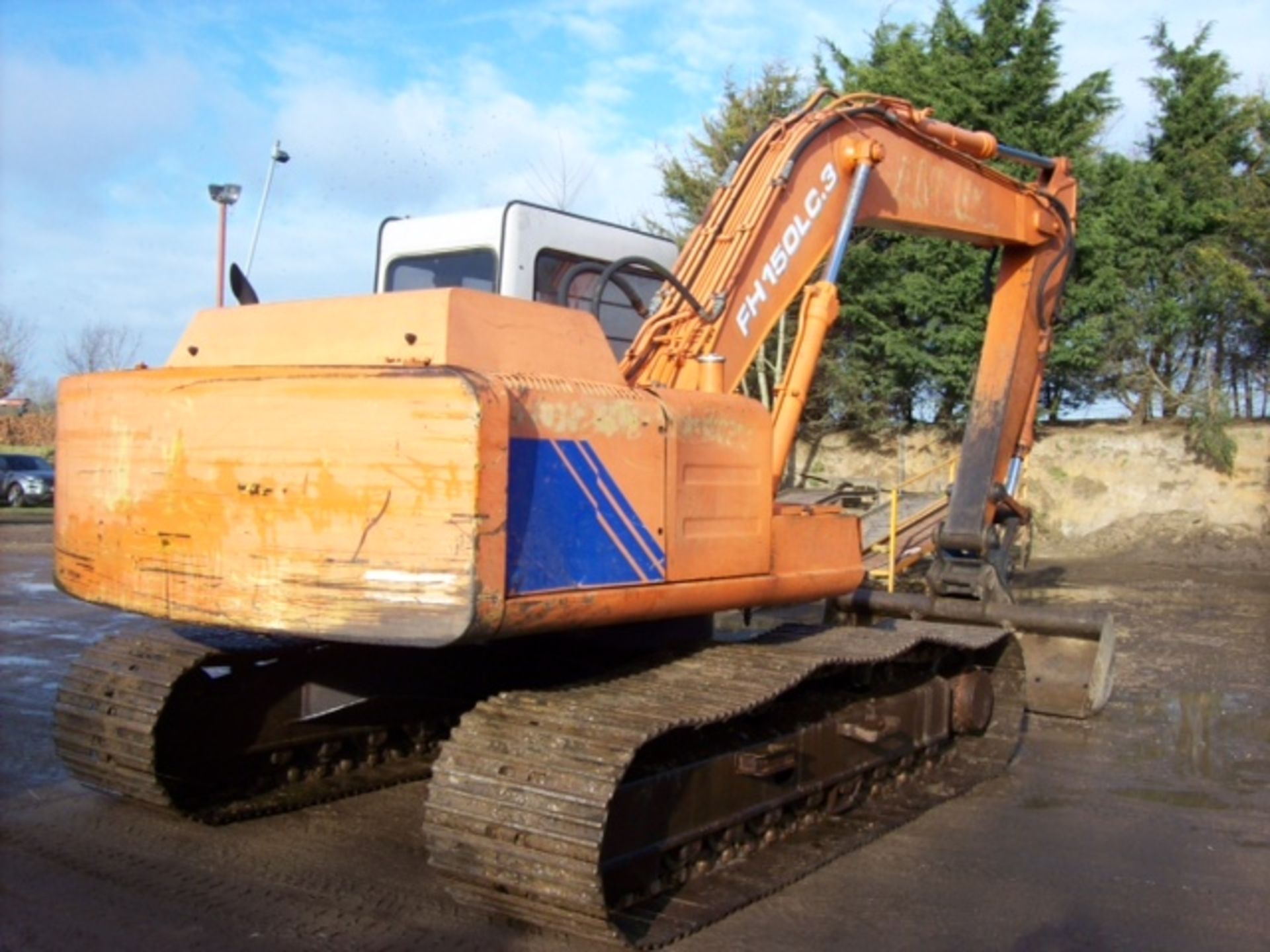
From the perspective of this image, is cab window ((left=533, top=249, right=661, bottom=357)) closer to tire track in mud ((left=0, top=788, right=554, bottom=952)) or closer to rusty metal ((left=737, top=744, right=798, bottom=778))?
rusty metal ((left=737, top=744, right=798, bottom=778))

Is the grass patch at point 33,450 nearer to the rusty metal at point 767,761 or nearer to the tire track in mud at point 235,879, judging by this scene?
the tire track in mud at point 235,879

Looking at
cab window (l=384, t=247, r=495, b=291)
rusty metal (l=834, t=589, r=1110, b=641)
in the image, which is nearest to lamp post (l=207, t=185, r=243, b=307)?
cab window (l=384, t=247, r=495, b=291)

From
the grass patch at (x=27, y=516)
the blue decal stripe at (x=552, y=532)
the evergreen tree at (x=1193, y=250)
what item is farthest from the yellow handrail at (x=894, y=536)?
the grass patch at (x=27, y=516)

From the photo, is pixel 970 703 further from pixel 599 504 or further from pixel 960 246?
pixel 960 246

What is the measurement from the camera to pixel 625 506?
414cm

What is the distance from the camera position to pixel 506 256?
5.70m

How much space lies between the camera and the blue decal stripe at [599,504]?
3951 millimetres

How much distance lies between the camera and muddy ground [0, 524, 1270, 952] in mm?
4074

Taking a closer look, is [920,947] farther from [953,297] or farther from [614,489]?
[953,297]

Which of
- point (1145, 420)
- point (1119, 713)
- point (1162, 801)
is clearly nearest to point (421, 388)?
point (1162, 801)

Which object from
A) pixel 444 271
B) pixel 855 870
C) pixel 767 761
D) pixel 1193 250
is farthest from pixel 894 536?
pixel 1193 250

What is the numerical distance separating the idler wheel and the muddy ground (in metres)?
0.32

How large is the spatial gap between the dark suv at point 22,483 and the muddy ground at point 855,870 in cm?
2227

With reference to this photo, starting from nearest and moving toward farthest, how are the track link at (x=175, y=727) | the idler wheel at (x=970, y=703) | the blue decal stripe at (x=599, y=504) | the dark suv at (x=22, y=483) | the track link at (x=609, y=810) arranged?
the track link at (x=609, y=810) → the blue decal stripe at (x=599, y=504) → the track link at (x=175, y=727) → the idler wheel at (x=970, y=703) → the dark suv at (x=22, y=483)
